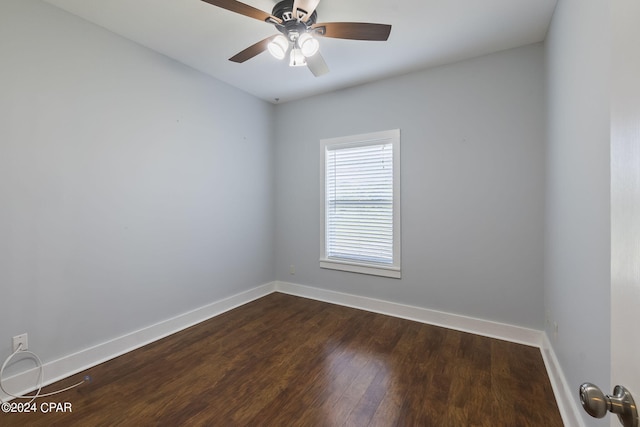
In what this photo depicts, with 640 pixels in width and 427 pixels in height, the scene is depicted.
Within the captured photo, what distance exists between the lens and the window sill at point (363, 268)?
10.3 feet

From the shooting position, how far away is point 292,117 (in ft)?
12.8

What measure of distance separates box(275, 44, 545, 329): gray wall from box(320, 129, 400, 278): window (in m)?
0.12

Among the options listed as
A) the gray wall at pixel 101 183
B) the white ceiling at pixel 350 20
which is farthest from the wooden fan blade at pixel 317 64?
the gray wall at pixel 101 183

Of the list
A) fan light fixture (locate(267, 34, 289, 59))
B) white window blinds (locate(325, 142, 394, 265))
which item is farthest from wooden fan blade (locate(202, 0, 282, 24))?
white window blinds (locate(325, 142, 394, 265))

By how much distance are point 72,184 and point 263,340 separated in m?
2.05

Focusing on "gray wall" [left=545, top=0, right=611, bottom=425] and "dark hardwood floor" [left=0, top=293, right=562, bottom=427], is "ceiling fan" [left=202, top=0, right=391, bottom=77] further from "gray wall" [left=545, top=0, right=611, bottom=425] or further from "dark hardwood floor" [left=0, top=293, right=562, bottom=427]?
"dark hardwood floor" [left=0, top=293, right=562, bottom=427]

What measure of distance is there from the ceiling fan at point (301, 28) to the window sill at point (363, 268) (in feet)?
7.57

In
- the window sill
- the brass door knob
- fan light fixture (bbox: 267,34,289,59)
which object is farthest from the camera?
the window sill

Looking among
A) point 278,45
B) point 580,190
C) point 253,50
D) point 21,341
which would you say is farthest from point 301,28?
point 21,341

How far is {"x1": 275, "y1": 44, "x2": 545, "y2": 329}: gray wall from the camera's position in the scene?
249cm

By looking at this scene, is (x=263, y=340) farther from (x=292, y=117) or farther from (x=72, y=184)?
(x=292, y=117)

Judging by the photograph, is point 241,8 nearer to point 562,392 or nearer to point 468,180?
point 468,180

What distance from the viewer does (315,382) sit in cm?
198

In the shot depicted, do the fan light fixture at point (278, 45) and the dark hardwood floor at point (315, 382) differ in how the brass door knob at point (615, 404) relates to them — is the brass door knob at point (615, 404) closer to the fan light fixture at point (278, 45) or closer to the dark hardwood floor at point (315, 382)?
the dark hardwood floor at point (315, 382)
